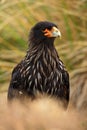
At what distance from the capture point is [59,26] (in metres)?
6.62

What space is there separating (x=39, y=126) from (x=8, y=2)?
421 centimetres

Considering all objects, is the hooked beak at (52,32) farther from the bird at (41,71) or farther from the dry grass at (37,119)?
the dry grass at (37,119)

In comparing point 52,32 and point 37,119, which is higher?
point 52,32

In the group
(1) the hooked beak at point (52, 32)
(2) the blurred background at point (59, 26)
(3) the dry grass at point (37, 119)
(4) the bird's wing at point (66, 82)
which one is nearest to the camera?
(3) the dry grass at point (37, 119)

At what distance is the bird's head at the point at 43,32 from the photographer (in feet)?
16.8

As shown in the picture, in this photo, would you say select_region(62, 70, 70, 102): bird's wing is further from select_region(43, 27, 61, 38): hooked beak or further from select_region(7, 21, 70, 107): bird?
select_region(43, 27, 61, 38): hooked beak

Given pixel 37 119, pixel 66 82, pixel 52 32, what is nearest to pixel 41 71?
pixel 66 82

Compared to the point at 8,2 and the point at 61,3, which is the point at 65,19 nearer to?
the point at 61,3

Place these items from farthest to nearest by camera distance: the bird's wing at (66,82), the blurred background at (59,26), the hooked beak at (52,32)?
the blurred background at (59,26) → the bird's wing at (66,82) → the hooked beak at (52,32)

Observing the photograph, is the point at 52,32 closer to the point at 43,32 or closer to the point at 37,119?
the point at 43,32

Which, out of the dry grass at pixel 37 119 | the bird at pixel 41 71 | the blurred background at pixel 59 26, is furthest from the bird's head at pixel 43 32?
the dry grass at pixel 37 119

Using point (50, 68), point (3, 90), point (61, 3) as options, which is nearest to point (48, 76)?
point (50, 68)

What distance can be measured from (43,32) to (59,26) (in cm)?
145

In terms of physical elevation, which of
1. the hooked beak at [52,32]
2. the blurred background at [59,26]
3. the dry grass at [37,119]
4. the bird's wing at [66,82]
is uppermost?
the blurred background at [59,26]
